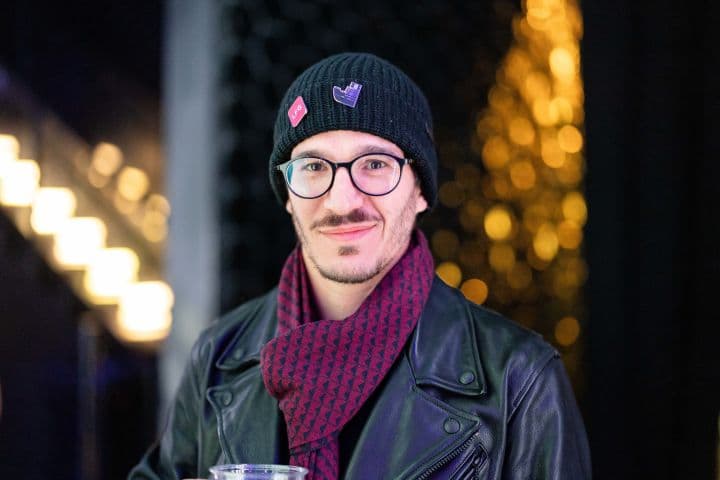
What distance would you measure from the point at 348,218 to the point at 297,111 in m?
0.28

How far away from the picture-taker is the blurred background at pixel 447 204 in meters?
3.21

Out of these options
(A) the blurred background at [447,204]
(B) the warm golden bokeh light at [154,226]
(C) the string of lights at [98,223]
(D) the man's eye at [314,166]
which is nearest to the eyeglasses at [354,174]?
(D) the man's eye at [314,166]

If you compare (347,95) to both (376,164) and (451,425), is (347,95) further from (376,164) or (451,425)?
(451,425)

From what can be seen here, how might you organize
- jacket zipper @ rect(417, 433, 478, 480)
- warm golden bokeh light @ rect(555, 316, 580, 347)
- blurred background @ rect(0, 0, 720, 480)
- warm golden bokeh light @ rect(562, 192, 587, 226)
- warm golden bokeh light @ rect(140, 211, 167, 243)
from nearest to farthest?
1. jacket zipper @ rect(417, 433, 478, 480)
2. blurred background @ rect(0, 0, 720, 480)
3. warm golden bokeh light @ rect(555, 316, 580, 347)
4. warm golden bokeh light @ rect(562, 192, 587, 226)
5. warm golden bokeh light @ rect(140, 211, 167, 243)

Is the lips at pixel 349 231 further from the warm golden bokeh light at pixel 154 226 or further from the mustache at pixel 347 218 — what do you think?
the warm golden bokeh light at pixel 154 226

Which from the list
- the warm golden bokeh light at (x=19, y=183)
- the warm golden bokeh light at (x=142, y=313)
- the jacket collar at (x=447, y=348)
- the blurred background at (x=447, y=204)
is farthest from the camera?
the warm golden bokeh light at (x=142, y=313)

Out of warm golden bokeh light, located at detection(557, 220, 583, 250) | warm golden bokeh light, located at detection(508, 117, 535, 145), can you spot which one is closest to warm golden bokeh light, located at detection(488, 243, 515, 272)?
warm golden bokeh light, located at detection(557, 220, 583, 250)

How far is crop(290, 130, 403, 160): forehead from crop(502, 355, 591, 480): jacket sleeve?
24.0 inches

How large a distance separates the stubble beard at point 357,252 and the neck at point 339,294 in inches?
2.0

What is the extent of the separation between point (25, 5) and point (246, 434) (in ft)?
14.4

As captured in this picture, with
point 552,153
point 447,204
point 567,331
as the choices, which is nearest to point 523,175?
point 552,153

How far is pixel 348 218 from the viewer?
2.06m

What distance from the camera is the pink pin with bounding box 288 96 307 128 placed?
6.93 feet

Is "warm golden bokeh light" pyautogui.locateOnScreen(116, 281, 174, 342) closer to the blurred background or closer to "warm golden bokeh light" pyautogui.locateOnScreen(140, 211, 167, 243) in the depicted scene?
the blurred background
